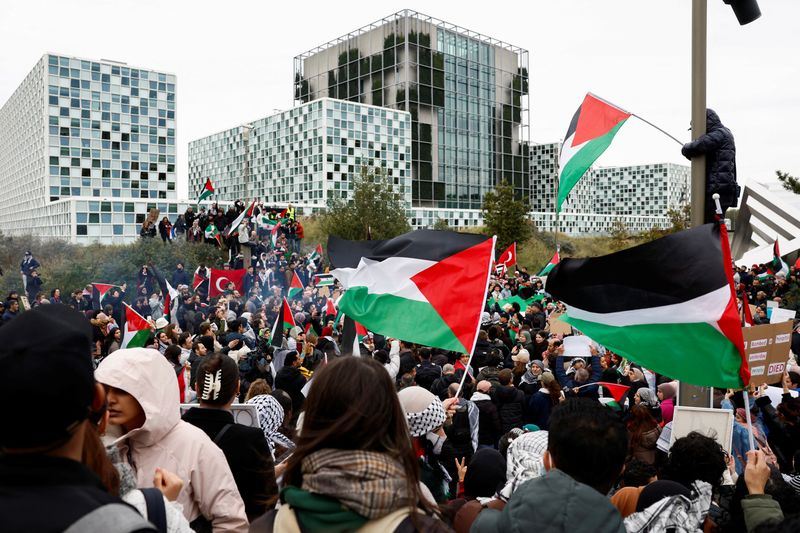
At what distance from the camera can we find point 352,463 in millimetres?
1959

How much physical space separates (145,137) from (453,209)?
37561 mm

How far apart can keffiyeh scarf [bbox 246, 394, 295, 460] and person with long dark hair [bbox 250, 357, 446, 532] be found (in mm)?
3253

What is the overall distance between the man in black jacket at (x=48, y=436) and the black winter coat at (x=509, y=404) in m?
6.10

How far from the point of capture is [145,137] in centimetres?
6462

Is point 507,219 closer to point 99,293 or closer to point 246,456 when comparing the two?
point 99,293

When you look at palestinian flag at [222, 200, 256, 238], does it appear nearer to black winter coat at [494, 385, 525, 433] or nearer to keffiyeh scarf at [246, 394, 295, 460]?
black winter coat at [494, 385, 525, 433]

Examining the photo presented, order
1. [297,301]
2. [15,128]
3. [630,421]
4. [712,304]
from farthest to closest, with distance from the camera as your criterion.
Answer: [15,128]
[297,301]
[630,421]
[712,304]

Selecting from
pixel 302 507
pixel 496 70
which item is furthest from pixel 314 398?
pixel 496 70

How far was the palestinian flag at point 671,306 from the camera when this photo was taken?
452 centimetres

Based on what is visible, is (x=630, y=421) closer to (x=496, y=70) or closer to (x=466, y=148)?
(x=466, y=148)

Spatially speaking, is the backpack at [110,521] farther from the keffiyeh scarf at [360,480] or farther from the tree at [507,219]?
the tree at [507,219]

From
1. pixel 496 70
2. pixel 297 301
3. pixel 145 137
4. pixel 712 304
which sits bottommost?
pixel 297 301

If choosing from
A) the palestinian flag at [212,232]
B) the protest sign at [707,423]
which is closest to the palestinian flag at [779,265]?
the protest sign at [707,423]

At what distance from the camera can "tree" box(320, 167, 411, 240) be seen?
48.9 m
